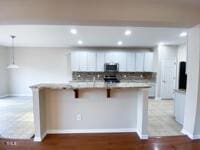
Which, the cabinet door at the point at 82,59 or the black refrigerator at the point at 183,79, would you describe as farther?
the cabinet door at the point at 82,59

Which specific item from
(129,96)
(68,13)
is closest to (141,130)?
(129,96)

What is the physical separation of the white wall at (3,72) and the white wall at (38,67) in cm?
24

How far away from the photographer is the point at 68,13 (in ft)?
8.57

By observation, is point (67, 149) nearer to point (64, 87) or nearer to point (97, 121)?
point (97, 121)

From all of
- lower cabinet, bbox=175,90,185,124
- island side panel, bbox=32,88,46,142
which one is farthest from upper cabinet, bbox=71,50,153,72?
island side panel, bbox=32,88,46,142

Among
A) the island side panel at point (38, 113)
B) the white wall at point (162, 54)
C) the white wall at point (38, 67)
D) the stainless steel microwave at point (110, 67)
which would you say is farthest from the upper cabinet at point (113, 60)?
the island side panel at point (38, 113)

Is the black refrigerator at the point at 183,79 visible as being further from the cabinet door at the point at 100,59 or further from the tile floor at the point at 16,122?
the tile floor at the point at 16,122

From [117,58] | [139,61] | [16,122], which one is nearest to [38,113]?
[16,122]

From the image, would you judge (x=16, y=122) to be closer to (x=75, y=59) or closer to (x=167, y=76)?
(x=75, y=59)

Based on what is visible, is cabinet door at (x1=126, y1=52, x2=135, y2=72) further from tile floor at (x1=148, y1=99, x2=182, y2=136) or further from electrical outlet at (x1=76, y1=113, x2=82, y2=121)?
electrical outlet at (x1=76, y1=113, x2=82, y2=121)

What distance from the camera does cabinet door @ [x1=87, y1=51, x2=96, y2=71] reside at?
7055 millimetres

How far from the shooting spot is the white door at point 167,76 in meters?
6.95

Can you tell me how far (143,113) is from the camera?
3002mm

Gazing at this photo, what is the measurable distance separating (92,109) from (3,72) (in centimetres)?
616
